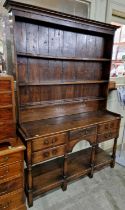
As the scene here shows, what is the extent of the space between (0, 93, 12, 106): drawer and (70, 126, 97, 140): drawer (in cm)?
78

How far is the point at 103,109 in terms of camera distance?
251 centimetres

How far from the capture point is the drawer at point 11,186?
1494 mm

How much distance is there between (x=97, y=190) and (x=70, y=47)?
1.85 m

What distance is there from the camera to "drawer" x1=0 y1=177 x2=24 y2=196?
1.49 m

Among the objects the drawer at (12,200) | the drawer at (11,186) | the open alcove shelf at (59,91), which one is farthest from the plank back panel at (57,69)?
the drawer at (12,200)

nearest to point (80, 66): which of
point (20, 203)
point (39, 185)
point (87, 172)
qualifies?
point (87, 172)

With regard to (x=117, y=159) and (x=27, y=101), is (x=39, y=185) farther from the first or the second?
(x=117, y=159)

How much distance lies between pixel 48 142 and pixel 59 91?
0.73 meters

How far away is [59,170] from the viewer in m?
2.15

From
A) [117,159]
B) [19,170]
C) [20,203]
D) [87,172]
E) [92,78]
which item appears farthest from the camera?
[117,159]

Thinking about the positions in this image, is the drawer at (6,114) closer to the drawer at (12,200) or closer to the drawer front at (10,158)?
the drawer front at (10,158)

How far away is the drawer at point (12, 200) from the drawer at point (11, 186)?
0.04 m

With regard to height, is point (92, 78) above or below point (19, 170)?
above

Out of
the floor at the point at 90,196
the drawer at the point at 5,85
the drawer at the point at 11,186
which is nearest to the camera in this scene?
the drawer at the point at 5,85
